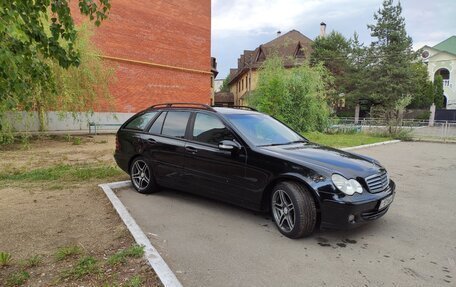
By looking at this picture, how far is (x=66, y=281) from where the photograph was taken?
3.02 m

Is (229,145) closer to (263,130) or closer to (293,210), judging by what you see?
(263,130)

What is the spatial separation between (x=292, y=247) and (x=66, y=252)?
2.54 meters

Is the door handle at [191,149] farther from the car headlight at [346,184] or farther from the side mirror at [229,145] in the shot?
the car headlight at [346,184]

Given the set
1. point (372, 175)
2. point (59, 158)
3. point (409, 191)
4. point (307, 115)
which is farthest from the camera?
point (307, 115)

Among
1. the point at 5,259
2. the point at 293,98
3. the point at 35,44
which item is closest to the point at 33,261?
the point at 5,259

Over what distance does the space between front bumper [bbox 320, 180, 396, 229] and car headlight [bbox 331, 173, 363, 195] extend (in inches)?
3.0

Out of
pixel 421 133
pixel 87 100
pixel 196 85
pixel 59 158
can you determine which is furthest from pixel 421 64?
pixel 59 158

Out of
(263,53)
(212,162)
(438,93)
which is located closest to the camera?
(212,162)

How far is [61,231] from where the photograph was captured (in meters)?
4.26

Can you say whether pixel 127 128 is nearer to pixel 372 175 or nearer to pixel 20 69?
pixel 20 69

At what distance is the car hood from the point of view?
405 centimetres

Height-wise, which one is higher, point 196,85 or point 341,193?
point 196,85

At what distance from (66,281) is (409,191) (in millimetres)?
6231

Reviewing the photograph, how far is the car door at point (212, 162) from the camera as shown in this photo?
4609 mm
